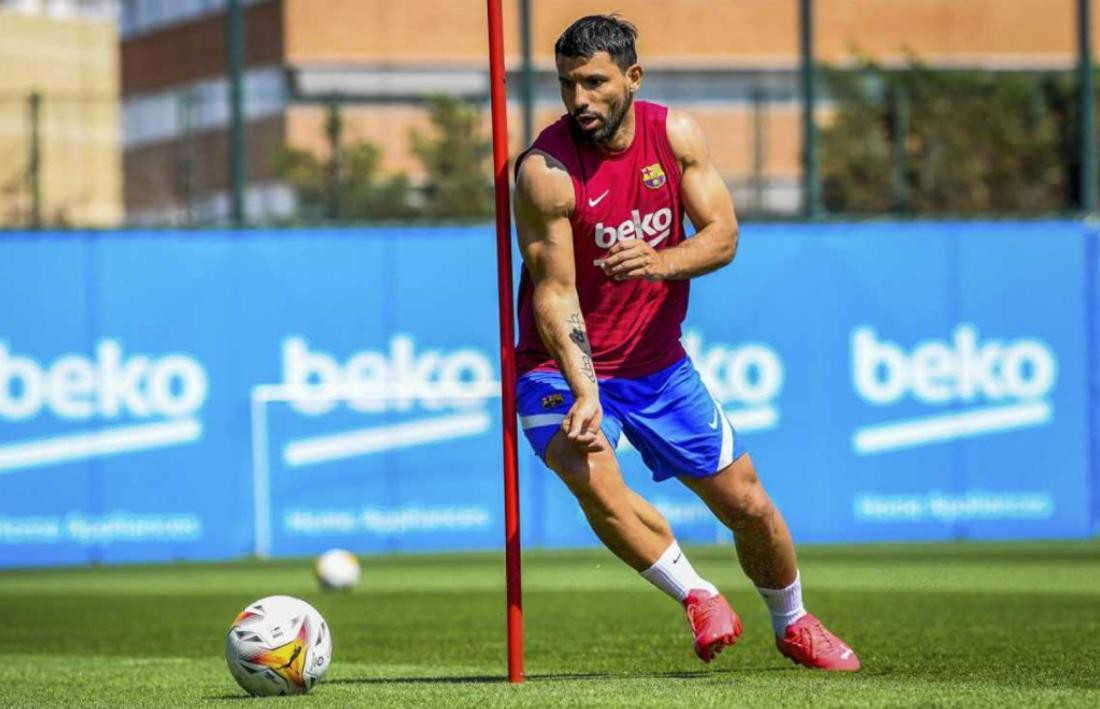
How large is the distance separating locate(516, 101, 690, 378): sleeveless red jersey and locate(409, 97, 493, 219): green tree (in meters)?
13.4

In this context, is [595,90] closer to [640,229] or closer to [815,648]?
[640,229]

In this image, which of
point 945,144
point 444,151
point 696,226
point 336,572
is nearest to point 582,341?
point 696,226

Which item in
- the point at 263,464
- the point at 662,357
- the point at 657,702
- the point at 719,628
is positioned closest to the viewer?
the point at 657,702

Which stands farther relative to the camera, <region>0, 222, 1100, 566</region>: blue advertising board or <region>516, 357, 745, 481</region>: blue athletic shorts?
<region>0, 222, 1100, 566</region>: blue advertising board

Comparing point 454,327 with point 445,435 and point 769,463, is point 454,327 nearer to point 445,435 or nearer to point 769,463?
point 445,435

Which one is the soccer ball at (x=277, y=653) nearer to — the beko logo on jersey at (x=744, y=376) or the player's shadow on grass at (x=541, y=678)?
the player's shadow on grass at (x=541, y=678)

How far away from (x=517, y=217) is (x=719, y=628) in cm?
162

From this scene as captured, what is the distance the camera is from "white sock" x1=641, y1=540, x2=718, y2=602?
762 centimetres

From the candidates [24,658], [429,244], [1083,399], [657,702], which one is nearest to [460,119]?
[429,244]

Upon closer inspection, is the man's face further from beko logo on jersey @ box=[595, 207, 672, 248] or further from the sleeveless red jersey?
beko logo on jersey @ box=[595, 207, 672, 248]

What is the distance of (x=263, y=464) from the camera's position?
20.4m

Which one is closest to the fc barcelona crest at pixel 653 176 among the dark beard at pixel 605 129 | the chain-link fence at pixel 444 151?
the dark beard at pixel 605 129

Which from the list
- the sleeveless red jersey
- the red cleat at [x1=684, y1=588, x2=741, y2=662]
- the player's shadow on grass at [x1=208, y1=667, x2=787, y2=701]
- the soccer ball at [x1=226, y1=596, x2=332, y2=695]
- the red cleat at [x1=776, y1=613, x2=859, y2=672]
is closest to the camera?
the red cleat at [x1=684, y1=588, x2=741, y2=662]

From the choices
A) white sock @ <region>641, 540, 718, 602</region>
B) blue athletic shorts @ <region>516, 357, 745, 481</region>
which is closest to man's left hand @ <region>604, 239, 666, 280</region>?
blue athletic shorts @ <region>516, 357, 745, 481</region>
